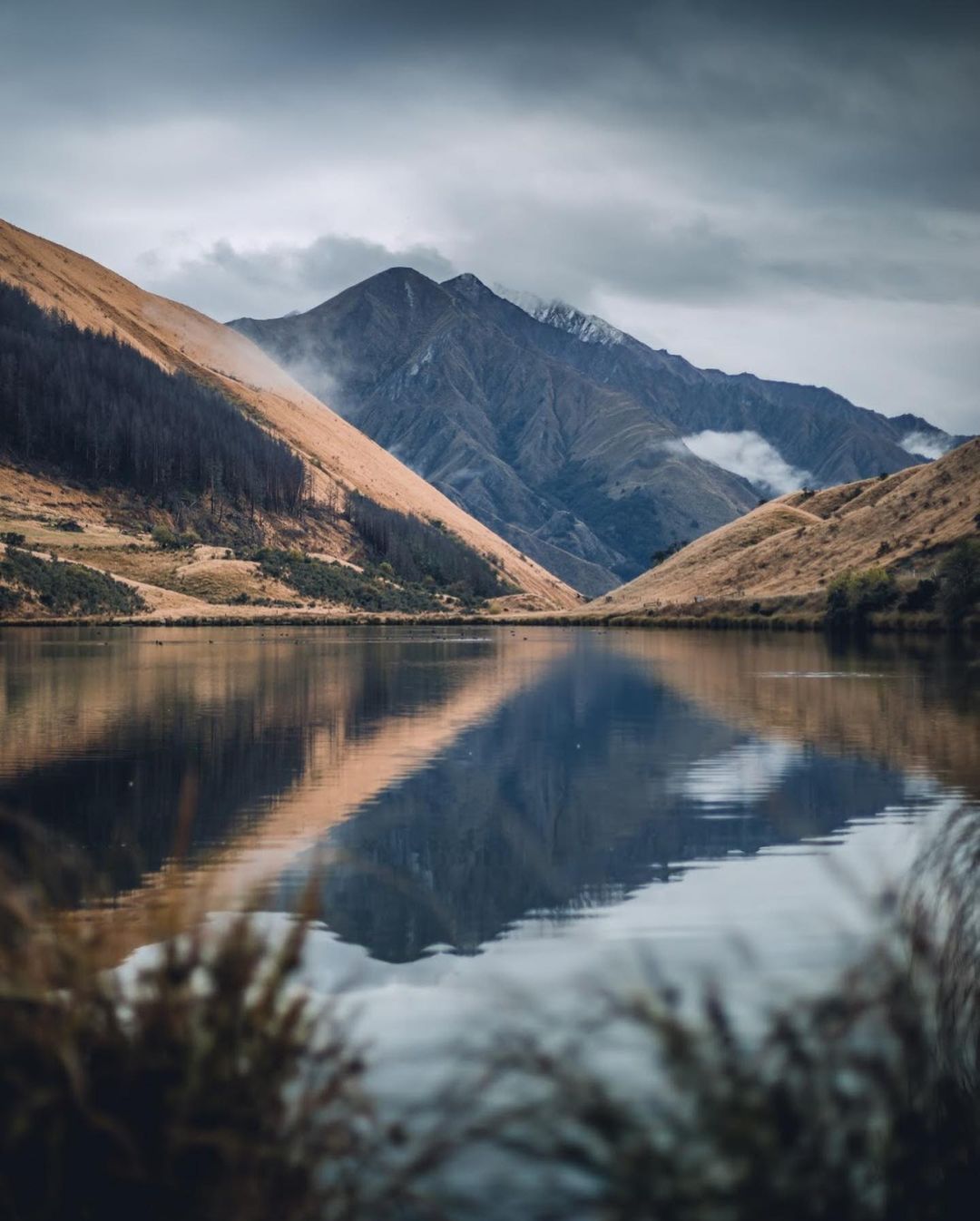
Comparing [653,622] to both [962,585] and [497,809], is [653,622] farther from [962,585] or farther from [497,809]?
[497,809]

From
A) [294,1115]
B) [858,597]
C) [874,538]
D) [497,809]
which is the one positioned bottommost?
A: [497,809]

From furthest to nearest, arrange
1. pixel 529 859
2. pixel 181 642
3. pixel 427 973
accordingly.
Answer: pixel 181 642
pixel 529 859
pixel 427 973

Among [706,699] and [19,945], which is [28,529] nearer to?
[706,699]

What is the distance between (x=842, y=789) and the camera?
31.3m

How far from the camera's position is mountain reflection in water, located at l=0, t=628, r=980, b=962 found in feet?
69.5

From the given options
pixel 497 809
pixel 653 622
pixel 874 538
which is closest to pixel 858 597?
pixel 874 538

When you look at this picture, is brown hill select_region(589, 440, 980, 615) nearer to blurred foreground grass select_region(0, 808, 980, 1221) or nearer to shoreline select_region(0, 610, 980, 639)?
shoreline select_region(0, 610, 980, 639)

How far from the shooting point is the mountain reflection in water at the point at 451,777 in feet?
69.5

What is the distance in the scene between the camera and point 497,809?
30.0 metres

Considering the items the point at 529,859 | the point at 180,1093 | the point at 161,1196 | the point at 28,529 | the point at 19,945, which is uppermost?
the point at 28,529

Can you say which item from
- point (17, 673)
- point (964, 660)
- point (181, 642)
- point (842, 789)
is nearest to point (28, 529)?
point (181, 642)

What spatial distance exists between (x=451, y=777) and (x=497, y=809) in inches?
200

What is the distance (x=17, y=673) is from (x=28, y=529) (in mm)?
135595

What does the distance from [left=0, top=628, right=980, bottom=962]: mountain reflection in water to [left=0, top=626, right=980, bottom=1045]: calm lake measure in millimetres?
126
